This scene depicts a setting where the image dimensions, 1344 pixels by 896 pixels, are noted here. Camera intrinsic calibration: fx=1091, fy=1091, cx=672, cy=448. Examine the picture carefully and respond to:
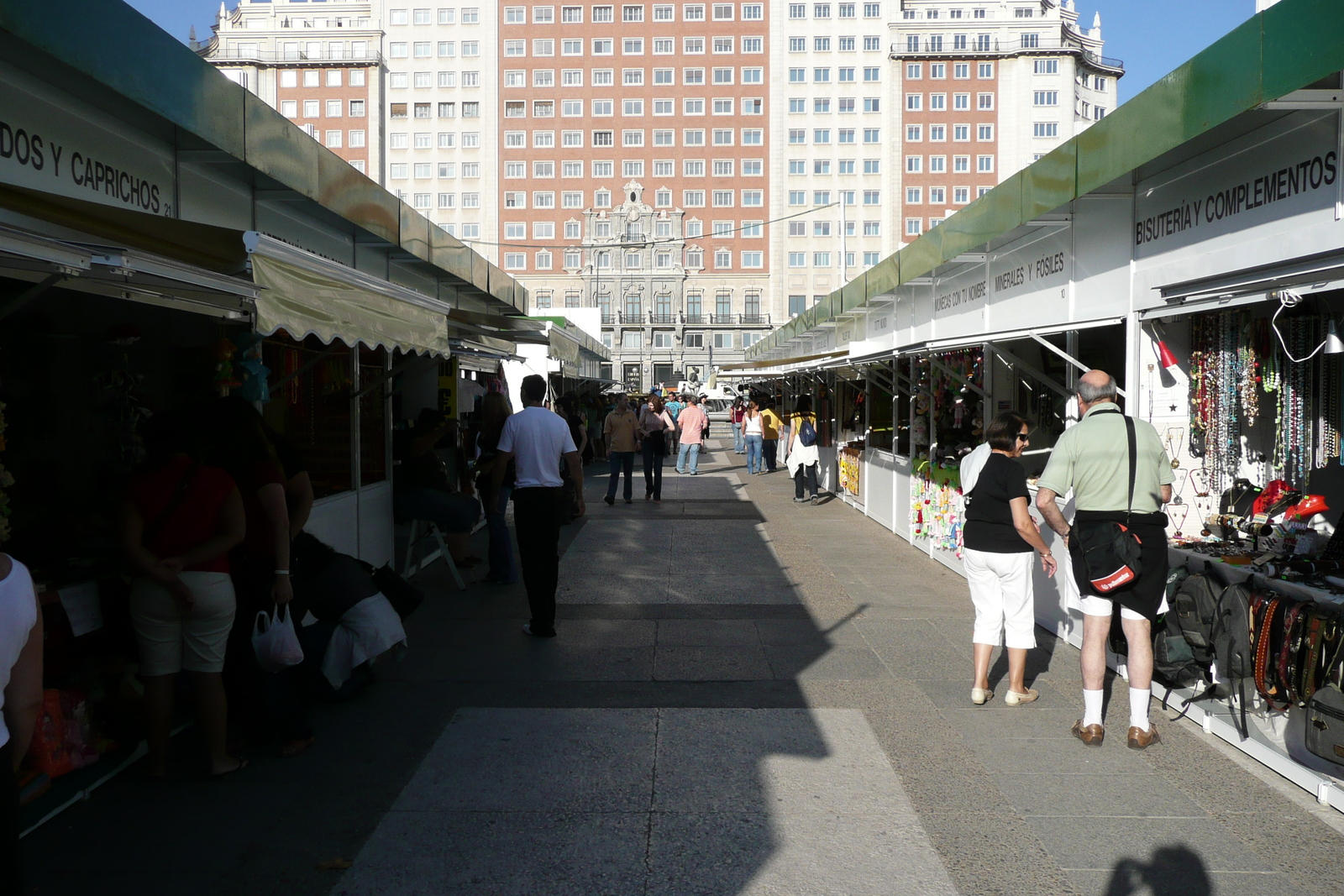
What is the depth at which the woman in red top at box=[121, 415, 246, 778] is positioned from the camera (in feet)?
15.0

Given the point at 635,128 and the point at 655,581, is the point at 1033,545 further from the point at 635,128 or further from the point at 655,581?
the point at 635,128

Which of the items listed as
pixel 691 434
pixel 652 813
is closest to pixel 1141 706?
pixel 652 813

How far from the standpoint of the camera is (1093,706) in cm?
535

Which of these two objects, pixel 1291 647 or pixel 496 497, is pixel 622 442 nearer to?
pixel 496 497

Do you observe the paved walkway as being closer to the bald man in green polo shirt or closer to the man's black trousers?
the bald man in green polo shirt

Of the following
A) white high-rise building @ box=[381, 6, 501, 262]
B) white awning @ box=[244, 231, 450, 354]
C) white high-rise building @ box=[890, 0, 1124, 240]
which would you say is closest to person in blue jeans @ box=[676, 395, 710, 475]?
white awning @ box=[244, 231, 450, 354]

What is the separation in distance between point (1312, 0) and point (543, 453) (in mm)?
4890

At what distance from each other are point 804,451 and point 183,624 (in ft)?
43.9

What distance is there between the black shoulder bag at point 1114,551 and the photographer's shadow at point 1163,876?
1409 mm

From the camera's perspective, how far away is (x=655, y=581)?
9.88 meters

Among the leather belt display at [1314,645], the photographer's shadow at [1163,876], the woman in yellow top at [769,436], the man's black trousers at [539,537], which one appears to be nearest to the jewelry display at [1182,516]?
the leather belt display at [1314,645]

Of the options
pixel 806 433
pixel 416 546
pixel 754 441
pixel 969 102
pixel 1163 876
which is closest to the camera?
pixel 1163 876

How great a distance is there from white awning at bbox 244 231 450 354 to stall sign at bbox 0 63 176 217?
1.03m

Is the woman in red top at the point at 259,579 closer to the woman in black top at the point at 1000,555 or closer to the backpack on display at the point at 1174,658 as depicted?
the woman in black top at the point at 1000,555
